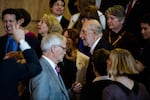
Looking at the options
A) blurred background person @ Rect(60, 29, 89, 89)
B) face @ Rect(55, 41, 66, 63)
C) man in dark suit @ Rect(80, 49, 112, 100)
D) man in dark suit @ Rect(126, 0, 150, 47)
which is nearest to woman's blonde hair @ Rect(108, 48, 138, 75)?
man in dark suit @ Rect(80, 49, 112, 100)

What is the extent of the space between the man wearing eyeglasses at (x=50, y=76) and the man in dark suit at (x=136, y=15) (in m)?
1.82

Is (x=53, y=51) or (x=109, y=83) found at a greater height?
(x=53, y=51)

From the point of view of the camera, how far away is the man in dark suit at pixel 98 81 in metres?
3.19

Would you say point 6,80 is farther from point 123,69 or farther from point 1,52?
point 1,52

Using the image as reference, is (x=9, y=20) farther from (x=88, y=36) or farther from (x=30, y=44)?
(x=88, y=36)

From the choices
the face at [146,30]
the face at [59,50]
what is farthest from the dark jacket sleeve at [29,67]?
the face at [146,30]

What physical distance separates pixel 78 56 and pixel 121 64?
0.91 meters

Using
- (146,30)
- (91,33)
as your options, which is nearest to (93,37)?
(91,33)

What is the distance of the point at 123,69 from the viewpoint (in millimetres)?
3029

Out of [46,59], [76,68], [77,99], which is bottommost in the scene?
[77,99]

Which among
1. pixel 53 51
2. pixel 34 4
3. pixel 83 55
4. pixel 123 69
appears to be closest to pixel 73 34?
pixel 83 55

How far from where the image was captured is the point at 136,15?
16.2ft

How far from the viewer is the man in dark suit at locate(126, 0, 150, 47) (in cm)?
487

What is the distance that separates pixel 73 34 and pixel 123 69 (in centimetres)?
139
